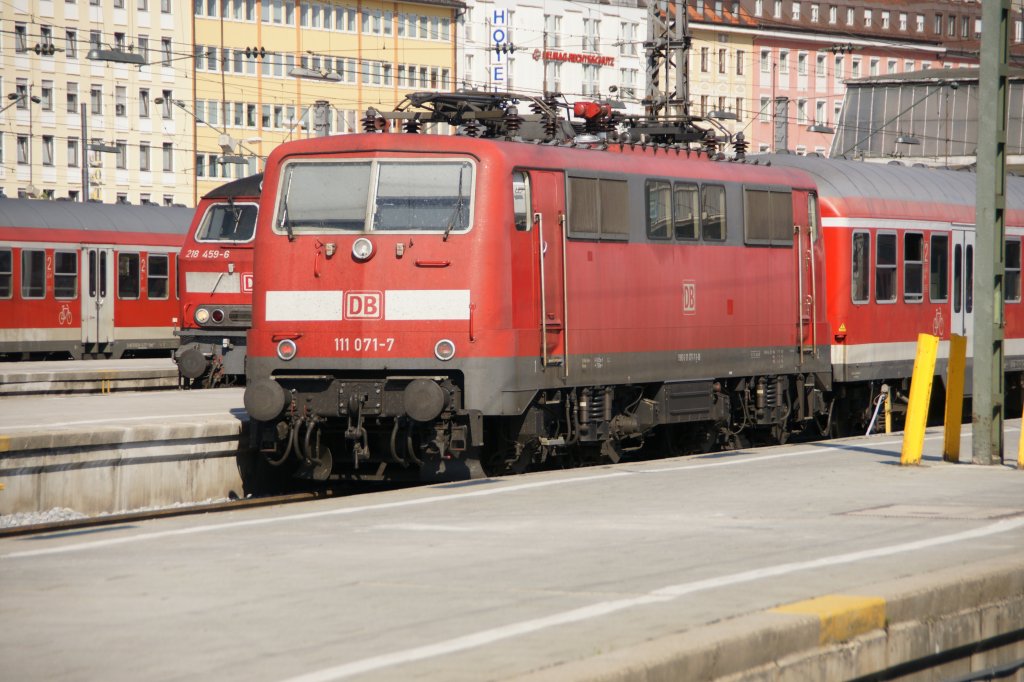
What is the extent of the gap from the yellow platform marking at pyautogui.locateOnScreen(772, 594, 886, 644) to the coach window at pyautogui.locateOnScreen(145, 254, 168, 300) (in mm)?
34338

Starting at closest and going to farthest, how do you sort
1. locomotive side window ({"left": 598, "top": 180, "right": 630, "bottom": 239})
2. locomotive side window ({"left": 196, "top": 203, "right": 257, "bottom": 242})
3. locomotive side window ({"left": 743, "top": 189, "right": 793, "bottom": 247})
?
locomotive side window ({"left": 598, "top": 180, "right": 630, "bottom": 239}) → locomotive side window ({"left": 743, "top": 189, "right": 793, "bottom": 247}) → locomotive side window ({"left": 196, "top": 203, "right": 257, "bottom": 242})

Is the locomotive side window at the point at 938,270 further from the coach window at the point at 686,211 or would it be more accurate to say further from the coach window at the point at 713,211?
the coach window at the point at 686,211

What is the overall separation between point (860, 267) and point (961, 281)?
3310mm

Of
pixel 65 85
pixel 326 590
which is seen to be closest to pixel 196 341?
pixel 326 590

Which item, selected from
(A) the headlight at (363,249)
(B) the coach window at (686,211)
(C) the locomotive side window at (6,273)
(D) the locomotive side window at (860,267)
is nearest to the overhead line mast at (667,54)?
(D) the locomotive side window at (860,267)

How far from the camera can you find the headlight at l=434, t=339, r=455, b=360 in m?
15.7

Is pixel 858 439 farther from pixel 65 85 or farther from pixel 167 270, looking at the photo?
pixel 65 85

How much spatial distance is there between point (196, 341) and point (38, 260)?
45.0 feet

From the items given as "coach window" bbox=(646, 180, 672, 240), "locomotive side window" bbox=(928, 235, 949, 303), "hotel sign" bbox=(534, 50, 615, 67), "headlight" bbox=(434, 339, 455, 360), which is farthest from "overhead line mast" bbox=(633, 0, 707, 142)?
"hotel sign" bbox=(534, 50, 615, 67)

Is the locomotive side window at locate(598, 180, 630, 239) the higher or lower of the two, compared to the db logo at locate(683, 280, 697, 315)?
higher

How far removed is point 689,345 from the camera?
19.2 metres

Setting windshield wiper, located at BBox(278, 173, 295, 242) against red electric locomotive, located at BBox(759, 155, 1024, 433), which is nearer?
windshield wiper, located at BBox(278, 173, 295, 242)

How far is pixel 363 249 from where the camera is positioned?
630 inches

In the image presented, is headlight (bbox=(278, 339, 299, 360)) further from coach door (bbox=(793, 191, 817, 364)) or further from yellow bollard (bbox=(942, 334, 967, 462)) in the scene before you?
coach door (bbox=(793, 191, 817, 364))
